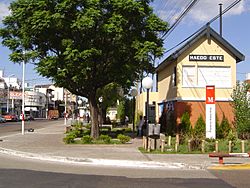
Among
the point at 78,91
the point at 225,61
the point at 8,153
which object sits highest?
the point at 225,61

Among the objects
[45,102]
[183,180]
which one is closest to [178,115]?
[183,180]

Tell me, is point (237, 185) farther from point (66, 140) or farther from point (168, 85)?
point (168, 85)

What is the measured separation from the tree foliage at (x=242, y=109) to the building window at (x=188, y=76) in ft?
11.1

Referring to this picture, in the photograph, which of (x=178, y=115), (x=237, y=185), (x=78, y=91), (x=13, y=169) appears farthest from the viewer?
(x=178, y=115)

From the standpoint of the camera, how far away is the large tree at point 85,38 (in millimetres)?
22859

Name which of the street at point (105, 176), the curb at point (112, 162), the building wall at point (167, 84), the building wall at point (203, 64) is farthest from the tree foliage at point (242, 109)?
the curb at point (112, 162)

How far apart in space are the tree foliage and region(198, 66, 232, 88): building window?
8.34 feet

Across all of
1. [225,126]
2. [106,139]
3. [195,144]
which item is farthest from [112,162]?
[225,126]

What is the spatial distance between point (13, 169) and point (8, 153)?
6165 mm

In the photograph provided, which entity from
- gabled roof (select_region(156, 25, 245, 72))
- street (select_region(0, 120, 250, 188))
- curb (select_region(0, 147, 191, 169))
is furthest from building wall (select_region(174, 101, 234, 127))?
curb (select_region(0, 147, 191, 169))

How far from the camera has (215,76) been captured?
30.1m

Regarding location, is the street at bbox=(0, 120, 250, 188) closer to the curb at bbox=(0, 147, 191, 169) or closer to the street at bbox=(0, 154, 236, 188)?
the street at bbox=(0, 154, 236, 188)

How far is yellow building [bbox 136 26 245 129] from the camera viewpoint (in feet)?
97.8

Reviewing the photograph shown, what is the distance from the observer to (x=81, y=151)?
64.7ft
